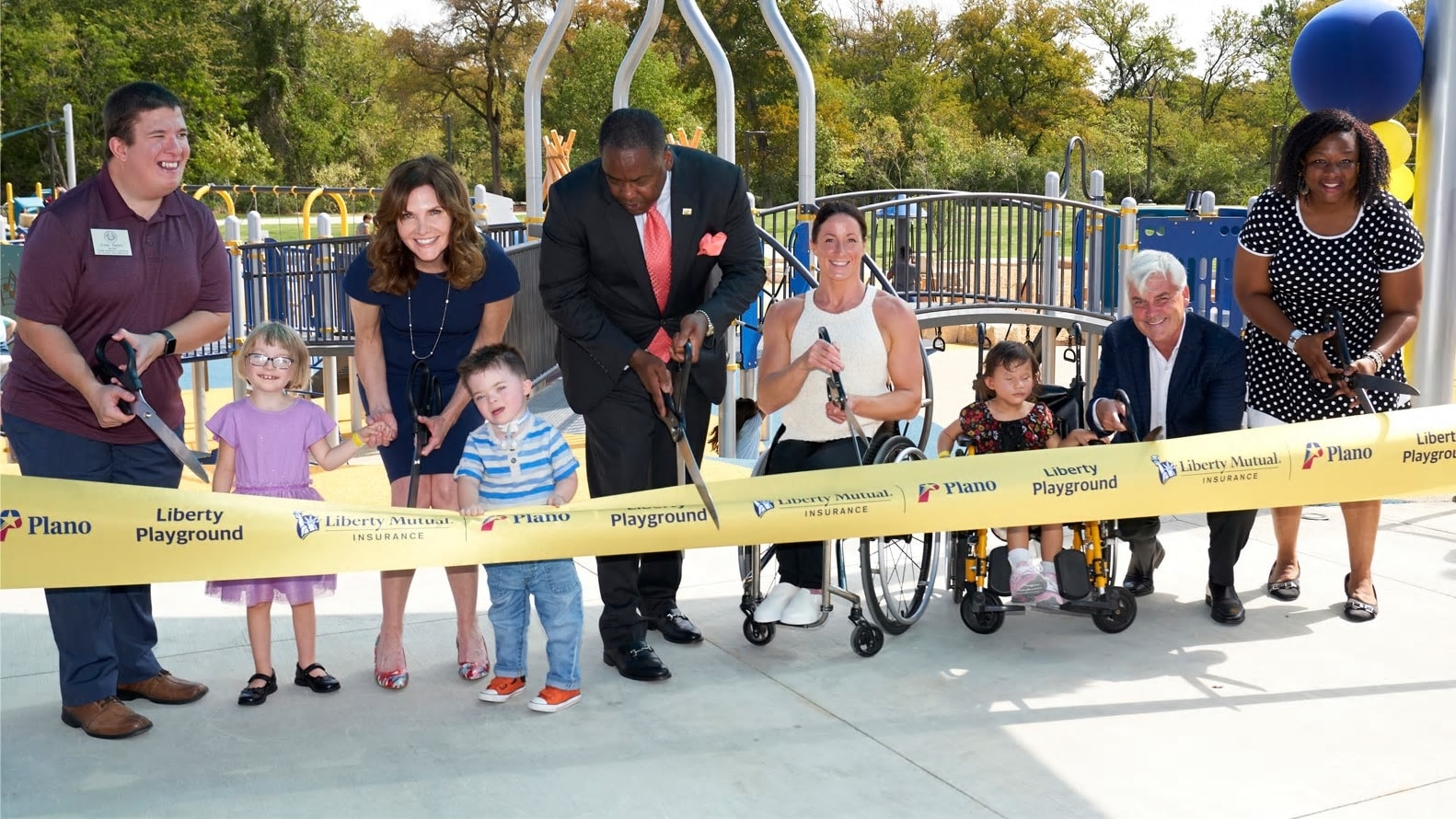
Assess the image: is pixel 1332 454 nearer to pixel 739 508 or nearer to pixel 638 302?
pixel 739 508

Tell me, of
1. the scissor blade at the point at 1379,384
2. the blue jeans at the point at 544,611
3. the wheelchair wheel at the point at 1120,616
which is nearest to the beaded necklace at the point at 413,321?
the blue jeans at the point at 544,611

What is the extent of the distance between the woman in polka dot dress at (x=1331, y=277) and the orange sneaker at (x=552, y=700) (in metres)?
3.02

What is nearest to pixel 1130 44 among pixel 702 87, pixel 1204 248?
pixel 702 87

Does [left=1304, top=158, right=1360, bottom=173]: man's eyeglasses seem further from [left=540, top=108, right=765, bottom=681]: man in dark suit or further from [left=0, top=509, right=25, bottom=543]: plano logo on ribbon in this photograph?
[left=0, top=509, right=25, bottom=543]: plano logo on ribbon

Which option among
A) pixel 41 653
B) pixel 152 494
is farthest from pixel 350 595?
pixel 152 494

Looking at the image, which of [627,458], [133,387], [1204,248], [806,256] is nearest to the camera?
[133,387]

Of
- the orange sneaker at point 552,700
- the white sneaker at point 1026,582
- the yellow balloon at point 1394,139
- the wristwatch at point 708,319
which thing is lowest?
the orange sneaker at point 552,700

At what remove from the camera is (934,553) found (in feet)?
17.1

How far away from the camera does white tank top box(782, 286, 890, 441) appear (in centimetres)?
500

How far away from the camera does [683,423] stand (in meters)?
4.33

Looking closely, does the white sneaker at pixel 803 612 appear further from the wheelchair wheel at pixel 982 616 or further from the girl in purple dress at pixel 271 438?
the girl in purple dress at pixel 271 438

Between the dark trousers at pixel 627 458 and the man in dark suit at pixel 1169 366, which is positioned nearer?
the dark trousers at pixel 627 458

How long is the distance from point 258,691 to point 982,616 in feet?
8.46

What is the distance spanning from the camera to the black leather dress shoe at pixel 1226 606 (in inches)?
210
